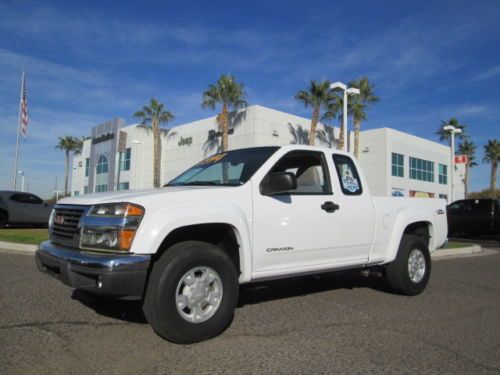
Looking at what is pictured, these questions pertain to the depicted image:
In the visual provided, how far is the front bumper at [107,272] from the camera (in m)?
3.42

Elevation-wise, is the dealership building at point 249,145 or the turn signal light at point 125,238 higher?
the dealership building at point 249,145

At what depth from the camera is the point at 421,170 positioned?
4641 cm

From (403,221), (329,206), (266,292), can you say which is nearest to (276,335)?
(329,206)

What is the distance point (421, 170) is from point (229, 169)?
45.3m

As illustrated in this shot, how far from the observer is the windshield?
15.2ft

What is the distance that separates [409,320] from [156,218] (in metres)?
2.93

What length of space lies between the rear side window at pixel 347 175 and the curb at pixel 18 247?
751 cm

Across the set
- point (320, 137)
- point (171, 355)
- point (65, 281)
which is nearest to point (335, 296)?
point (171, 355)

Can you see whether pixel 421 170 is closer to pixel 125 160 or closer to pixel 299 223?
pixel 125 160

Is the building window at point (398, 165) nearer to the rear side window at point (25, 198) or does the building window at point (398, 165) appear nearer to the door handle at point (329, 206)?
the rear side window at point (25, 198)

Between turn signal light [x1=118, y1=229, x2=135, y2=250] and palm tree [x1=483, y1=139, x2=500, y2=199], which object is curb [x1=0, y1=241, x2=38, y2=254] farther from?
palm tree [x1=483, y1=139, x2=500, y2=199]

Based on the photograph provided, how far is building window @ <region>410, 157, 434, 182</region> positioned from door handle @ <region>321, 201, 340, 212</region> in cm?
4258


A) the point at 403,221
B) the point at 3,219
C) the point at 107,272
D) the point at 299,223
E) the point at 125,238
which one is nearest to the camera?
the point at 107,272

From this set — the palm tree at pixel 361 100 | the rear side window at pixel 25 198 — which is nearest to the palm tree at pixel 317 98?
the palm tree at pixel 361 100
